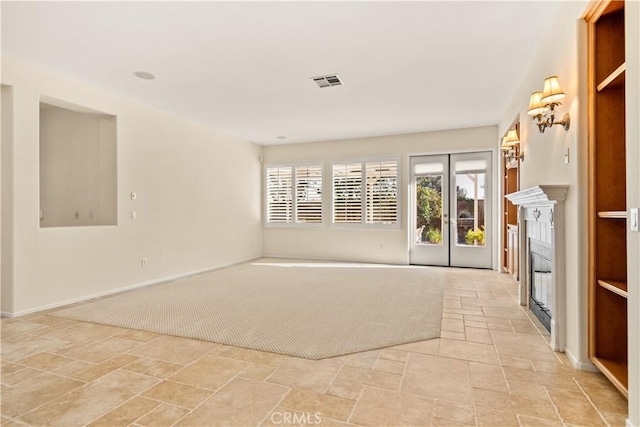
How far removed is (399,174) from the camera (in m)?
7.12

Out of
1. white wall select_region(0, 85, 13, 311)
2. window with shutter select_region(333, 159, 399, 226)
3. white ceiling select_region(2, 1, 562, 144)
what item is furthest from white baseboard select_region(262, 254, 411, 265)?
white wall select_region(0, 85, 13, 311)

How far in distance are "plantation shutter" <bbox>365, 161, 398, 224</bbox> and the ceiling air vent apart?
3.16 m

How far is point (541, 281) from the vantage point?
3.29 metres

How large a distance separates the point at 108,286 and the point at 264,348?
3.04m

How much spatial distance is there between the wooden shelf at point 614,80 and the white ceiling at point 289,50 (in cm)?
99

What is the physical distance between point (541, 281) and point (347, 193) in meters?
4.70

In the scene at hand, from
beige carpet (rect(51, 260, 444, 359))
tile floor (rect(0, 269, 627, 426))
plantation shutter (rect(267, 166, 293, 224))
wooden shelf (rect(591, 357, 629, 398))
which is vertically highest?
plantation shutter (rect(267, 166, 293, 224))

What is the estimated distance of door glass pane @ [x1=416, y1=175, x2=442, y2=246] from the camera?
6895mm

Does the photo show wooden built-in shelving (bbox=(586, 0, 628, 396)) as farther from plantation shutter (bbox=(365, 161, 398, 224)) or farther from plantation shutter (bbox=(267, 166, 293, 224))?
plantation shutter (bbox=(267, 166, 293, 224))

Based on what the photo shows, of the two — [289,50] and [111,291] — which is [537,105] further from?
[111,291]

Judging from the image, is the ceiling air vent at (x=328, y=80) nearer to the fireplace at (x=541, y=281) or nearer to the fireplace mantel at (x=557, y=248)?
the fireplace mantel at (x=557, y=248)

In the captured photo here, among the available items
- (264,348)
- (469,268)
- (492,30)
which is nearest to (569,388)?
(264,348)

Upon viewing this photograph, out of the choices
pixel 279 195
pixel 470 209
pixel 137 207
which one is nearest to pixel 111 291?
pixel 137 207

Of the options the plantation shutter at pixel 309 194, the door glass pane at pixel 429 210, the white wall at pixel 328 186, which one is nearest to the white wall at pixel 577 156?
the white wall at pixel 328 186
